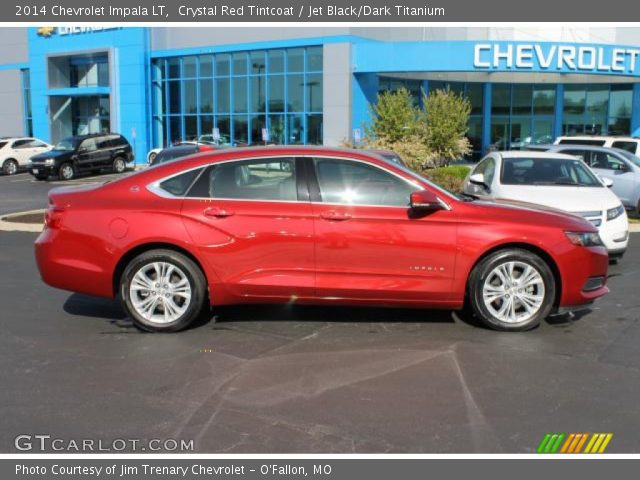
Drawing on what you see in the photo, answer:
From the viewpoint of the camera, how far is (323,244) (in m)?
5.99

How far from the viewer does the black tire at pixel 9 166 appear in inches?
1242

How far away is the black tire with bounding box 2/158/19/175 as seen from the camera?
31547mm

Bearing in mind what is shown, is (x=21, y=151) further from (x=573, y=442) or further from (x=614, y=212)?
(x=573, y=442)

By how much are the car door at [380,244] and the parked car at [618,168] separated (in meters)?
9.72

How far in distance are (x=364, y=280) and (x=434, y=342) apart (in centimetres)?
81

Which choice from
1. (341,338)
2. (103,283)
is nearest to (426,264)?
(341,338)

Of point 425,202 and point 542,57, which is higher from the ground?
point 542,57

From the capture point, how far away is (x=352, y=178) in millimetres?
6125

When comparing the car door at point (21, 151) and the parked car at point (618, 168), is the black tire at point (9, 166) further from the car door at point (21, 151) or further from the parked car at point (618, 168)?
the parked car at point (618, 168)

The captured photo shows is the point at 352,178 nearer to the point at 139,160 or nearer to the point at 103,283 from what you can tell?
the point at 103,283

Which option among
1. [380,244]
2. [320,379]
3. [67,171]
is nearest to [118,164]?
[67,171]

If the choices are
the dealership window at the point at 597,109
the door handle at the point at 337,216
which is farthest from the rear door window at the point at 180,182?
the dealership window at the point at 597,109

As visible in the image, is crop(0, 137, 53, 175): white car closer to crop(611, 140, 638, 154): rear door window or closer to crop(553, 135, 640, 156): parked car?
crop(553, 135, 640, 156): parked car

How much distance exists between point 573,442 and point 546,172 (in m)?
7.07
